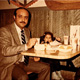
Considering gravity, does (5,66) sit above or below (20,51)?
below

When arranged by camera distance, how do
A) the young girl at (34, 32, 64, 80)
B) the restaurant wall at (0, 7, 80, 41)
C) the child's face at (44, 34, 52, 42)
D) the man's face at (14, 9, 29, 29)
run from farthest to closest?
1. the child's face at (44, 34, 52, 42)
2. the restaurant wall at (0, 7, 80, 41)
3. the young girl at (34, 32, 64, 80)
4. the man's face at (14, 9, 29, 29)

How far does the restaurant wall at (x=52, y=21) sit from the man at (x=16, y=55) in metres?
1.11

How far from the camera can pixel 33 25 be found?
11.8 ft

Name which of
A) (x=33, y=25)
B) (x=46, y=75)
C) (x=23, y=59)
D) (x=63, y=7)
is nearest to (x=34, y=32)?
(x=33, y=25)

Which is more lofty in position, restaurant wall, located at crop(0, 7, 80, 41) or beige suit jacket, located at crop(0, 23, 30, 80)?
restaurant wall, located at crop(0, 7, 80, 41)

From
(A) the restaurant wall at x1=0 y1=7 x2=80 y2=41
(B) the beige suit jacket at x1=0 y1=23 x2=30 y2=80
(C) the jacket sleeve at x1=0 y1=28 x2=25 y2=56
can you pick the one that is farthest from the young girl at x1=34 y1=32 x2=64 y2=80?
(C) the jacket sleeve at x1=0 y1=28 x2=25 y2=56

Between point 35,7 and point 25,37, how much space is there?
1.34 meters

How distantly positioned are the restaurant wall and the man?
111 centimetres

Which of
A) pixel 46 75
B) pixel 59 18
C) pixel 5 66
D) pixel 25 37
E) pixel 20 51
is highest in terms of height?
pixel 59 18

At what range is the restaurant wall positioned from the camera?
305 cm

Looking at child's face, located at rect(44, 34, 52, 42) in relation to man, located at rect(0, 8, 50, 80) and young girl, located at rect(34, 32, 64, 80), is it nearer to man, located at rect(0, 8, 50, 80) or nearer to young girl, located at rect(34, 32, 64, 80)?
young girl, located at rect(34, 32, 64, 80)

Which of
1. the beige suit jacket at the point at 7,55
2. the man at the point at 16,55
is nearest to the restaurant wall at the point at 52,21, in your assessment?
the man at the point at 16,55

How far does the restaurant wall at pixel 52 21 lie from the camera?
3.05 metres

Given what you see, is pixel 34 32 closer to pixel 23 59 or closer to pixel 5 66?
pixel 23 59
